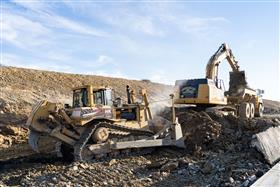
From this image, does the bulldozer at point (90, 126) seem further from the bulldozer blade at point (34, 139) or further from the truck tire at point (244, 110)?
the truck tire at point (244, 110)

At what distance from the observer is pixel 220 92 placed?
17391 mm

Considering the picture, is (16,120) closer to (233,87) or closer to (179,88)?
(179,88)

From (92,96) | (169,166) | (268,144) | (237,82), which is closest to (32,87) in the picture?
(237,82)

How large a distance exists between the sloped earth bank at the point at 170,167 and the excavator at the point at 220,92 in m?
2.54

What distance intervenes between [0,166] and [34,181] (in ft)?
7.98

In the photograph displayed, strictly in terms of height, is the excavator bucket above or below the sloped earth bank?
above

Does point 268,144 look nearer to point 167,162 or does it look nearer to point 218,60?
point 167,162

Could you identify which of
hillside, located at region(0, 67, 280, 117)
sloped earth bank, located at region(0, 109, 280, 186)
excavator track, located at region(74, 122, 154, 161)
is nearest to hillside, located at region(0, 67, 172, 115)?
hillside, located at region(0, 67, 280, 117)

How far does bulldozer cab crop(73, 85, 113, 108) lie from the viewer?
11.8 meters

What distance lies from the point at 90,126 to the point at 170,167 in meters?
2.78

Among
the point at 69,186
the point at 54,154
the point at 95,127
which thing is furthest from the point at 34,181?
the point at 54,154

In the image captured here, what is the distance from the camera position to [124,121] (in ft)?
40.8

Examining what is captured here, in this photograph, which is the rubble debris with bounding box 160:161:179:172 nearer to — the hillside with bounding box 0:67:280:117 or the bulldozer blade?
the bulldozer blade

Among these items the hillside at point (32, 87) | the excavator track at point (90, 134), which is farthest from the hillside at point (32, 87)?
the excavator track at point (90, 134)
